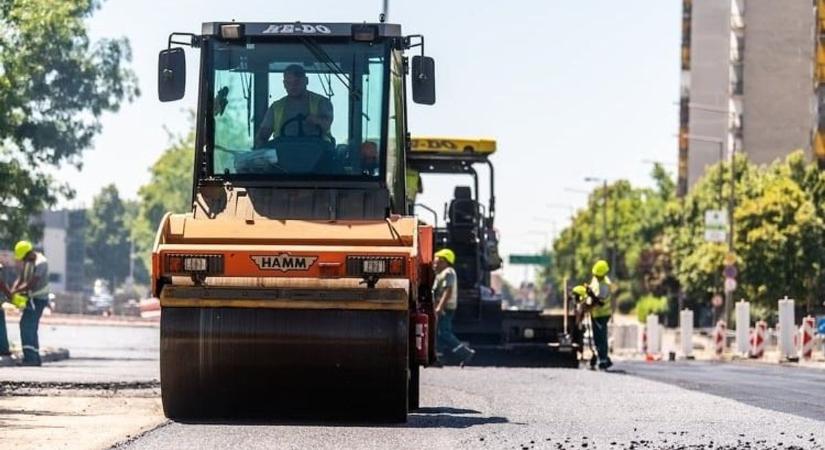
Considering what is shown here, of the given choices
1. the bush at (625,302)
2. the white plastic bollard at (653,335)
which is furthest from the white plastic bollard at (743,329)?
the bush at (625,302)

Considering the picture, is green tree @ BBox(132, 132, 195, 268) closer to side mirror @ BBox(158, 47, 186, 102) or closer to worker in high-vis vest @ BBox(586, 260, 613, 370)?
worker in high-vis vest @ BBox(586, 260, 613, 370)

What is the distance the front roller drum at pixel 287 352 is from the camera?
14.1 m

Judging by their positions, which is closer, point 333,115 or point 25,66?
point 333,115

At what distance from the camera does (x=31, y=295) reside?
83.7 feet

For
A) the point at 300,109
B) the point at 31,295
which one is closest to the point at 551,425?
the point at 300,109

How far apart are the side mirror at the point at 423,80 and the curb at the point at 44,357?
11.1 meters

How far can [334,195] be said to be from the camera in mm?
15352

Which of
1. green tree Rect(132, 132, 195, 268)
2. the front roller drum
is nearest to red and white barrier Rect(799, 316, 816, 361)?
the front roller drum

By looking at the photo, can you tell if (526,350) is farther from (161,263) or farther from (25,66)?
(161,263)

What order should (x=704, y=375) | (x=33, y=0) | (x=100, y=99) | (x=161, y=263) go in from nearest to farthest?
(x=161, y=263) → (x=704, y=375) → (x=33, y=0) → (x=100, y=99)

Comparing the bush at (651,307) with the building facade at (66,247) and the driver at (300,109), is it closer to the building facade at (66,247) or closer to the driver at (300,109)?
the building facade at (66,247)

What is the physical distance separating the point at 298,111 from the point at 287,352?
232 centimetres

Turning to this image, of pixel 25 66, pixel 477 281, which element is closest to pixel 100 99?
pixel 25 66

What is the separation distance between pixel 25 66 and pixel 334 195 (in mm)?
20521
